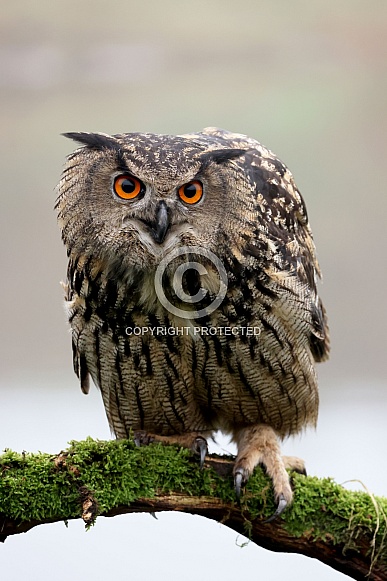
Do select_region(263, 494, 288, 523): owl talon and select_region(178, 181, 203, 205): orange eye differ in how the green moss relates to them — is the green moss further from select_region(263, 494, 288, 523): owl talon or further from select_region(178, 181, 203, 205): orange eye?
select_region(178, 181, 203, 205): orange eye

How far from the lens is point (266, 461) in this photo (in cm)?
174

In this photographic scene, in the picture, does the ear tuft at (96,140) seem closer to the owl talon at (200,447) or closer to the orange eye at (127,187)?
the orange eye at (127,187)

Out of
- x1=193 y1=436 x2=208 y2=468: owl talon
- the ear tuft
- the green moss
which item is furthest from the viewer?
x1=193 y1=436 x2=208 y2=468: owl talon

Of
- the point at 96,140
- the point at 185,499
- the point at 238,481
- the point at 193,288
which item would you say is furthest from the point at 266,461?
the point at 96,140

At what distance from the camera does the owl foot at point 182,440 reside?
170 cm

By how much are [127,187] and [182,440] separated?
2.07 ft

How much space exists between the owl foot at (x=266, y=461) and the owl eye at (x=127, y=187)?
648mm

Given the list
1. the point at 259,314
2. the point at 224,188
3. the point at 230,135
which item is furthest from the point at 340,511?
the point at 230,135

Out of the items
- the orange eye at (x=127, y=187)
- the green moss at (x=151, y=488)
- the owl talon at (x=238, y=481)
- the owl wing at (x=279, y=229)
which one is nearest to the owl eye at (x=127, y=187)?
the orange eye at (x=127, y=187)

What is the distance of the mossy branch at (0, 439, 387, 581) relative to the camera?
Result: 1454 mm

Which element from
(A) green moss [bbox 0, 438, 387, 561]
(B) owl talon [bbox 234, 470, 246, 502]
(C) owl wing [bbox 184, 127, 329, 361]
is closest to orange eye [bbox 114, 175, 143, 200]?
(C) owl wing [bbox 184, 127, 329, 361]

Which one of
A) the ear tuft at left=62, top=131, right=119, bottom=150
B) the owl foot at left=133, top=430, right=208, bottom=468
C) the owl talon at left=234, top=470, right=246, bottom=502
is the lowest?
the owl talon at left=234, top=470, right=246, bottom=502

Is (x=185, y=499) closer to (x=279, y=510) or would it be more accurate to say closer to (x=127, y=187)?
(x=279, y=510)

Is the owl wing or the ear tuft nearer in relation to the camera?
the ear tuft
